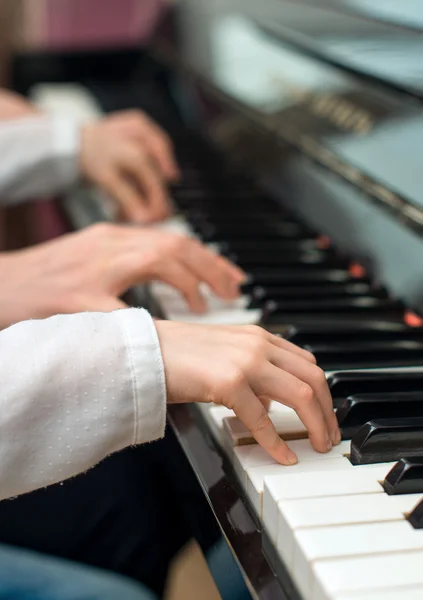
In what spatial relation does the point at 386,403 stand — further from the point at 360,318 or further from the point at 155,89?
the point at 155,89

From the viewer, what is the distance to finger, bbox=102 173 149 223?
3.99 feet

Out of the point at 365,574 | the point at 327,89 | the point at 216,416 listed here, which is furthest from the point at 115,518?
the point at 327,89

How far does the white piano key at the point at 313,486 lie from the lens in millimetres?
581

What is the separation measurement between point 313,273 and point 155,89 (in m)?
0.99

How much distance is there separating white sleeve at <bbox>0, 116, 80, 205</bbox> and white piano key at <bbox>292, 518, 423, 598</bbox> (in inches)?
38.0

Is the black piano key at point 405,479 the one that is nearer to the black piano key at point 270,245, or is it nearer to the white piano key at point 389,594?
the white piano key at point 389,594

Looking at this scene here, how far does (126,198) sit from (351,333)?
1.73ft

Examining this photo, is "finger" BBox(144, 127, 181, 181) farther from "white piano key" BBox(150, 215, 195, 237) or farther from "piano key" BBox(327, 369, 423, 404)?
"piano key" BBox(327, 369, 423, 404)

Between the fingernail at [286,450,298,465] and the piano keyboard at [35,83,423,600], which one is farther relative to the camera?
the fingernail at [286,450,298,465]

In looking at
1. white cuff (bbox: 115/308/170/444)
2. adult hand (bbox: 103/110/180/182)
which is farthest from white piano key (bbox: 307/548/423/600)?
adult hand (bbox: 103/110/180/182)

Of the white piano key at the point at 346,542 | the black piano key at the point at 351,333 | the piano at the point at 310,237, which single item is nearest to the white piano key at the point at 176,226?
the piano at the point at 310,237

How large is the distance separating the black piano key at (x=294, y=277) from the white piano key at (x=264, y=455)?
336 mm

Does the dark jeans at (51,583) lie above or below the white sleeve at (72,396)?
below

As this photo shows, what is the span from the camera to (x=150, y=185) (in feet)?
4.15
